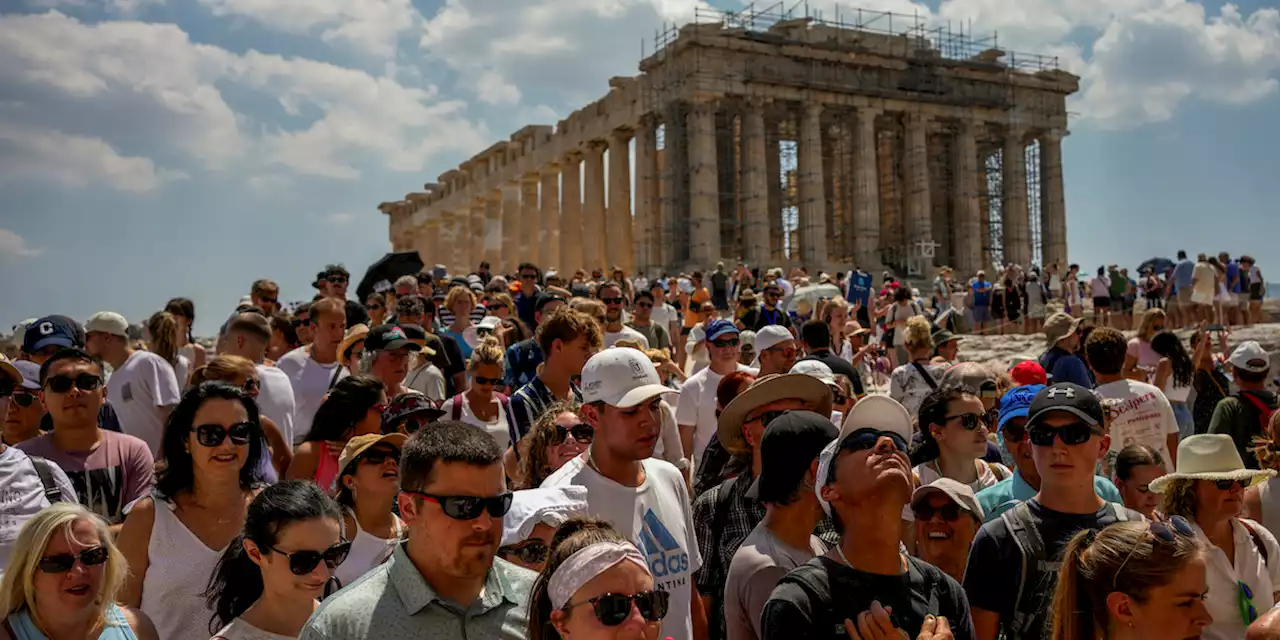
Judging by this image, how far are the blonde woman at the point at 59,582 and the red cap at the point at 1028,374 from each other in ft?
18.6

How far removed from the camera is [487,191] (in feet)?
191

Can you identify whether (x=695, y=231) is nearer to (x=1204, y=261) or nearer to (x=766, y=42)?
(x=766, y=42)

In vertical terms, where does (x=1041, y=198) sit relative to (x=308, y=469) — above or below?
above

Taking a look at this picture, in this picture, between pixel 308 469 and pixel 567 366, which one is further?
pixel 567 366

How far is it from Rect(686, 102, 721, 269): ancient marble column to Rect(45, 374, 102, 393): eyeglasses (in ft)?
115

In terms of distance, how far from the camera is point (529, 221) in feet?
178

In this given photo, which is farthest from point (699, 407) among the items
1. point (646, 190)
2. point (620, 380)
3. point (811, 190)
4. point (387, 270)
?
point (811, 190)

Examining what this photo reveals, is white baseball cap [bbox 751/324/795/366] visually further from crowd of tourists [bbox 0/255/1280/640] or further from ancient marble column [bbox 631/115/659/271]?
ancient marble column [bbox 631/115/659/271]

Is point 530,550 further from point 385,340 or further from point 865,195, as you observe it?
point 865,195

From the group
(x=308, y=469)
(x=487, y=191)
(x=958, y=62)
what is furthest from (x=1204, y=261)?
(x=487, y=191)

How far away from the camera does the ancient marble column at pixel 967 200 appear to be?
48094 mm

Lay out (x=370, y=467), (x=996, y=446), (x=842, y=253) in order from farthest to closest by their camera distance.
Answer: (x=842, y=253), (x=996, y=446), (x=370, y=467)

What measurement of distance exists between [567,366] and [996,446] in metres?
2.59

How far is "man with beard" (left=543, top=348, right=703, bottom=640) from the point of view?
503 cm
